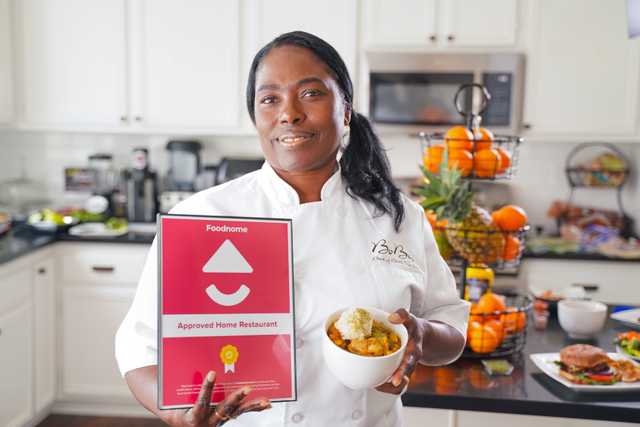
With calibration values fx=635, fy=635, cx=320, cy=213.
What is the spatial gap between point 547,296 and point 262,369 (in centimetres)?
136

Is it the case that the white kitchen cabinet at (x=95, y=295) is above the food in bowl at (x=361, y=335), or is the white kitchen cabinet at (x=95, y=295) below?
below

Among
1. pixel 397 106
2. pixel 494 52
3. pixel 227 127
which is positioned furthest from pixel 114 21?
pixel 494 52

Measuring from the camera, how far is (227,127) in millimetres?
3482

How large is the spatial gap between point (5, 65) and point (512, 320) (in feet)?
9.83

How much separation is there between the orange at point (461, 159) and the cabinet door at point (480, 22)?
6.07 feet

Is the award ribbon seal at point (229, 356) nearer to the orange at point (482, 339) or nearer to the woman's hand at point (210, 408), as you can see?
the woman's hand at point (210, 408)

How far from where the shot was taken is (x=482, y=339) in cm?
162

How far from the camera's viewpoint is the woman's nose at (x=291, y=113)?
3.73ft

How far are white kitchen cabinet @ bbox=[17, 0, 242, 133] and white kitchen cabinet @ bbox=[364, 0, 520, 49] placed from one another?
0.75 metres

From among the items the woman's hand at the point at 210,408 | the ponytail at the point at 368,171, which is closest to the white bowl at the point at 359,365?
the woman's hand at the point at 210,408

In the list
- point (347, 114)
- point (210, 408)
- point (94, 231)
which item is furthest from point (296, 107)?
point (94, 231)

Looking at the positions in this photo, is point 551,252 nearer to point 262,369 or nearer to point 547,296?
point 547,296

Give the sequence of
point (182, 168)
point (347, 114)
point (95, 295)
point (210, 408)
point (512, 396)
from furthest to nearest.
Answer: point (182, 168) → point (95, 295) → point (512, 396) → point (347, 114) → point (210, 408)

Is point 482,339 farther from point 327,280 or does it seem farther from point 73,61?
point 73,61
